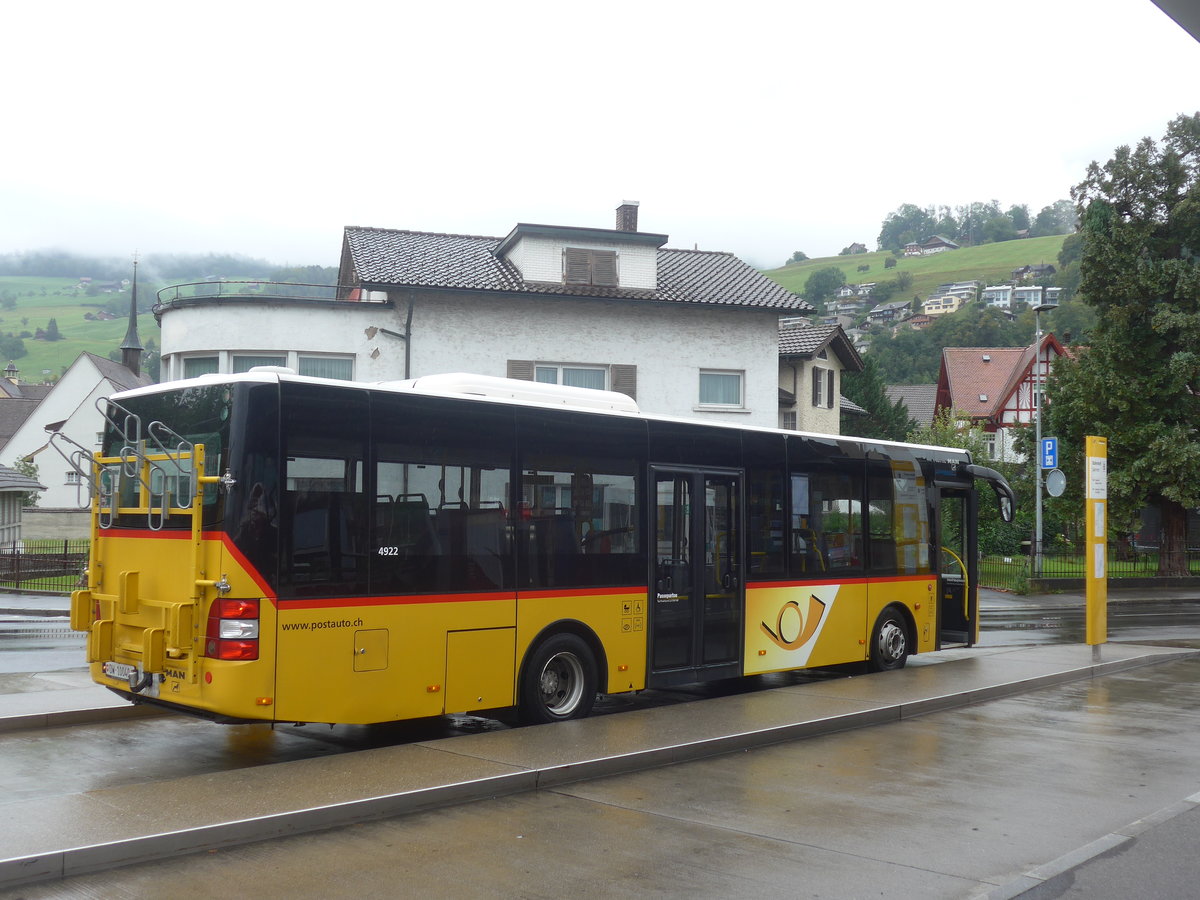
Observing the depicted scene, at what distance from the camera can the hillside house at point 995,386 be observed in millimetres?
74625

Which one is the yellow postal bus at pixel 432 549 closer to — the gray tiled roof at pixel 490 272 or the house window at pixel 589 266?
the gray tiled roof at pixel 490 272

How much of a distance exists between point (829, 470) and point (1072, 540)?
119 ft

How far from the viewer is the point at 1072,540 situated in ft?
153

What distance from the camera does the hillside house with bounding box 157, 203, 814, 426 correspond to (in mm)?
29203

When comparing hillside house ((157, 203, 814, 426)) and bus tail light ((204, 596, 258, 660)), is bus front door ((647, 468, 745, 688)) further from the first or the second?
hillside house ((157, 203, 814, 426))

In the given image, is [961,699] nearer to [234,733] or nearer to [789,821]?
[789,821]

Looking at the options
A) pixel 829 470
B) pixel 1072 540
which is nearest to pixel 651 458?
pixel 829 470

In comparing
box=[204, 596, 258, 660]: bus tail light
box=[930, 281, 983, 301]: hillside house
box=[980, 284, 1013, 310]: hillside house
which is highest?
box=[930, 281, 983, 301]: hillside house

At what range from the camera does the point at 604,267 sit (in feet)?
107

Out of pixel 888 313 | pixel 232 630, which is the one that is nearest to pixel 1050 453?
pixel 232 630

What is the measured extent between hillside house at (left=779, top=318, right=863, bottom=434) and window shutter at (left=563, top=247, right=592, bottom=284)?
11931 millimetres

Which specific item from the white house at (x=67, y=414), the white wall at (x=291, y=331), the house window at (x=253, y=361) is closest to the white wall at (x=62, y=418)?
the white house at (x=67, y=414)

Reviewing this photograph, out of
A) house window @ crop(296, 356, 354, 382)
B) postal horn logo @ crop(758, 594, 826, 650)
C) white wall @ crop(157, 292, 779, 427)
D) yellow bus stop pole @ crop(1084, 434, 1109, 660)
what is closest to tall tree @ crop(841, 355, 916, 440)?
white wall @ crop(157, 292, 779, 427)

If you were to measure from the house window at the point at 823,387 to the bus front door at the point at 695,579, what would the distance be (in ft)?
102
